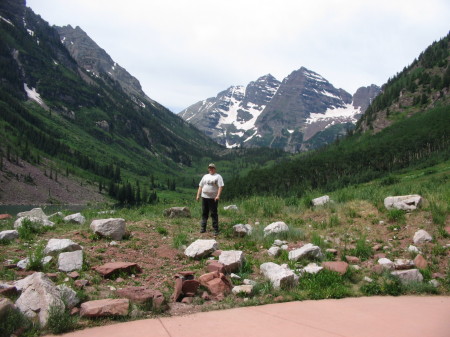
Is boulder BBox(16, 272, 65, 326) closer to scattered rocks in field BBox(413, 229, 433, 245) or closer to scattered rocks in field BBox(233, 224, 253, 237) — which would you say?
scattered rocks in field BBox(233, 224, 253, 237)

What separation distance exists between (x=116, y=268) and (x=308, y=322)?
4.60 metres

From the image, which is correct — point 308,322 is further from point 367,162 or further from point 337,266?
point 367,162

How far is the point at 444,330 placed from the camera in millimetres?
5609

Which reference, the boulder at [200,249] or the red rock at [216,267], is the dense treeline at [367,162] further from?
the red rock at [216,267]

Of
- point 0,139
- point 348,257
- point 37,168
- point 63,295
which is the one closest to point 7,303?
point 63,295

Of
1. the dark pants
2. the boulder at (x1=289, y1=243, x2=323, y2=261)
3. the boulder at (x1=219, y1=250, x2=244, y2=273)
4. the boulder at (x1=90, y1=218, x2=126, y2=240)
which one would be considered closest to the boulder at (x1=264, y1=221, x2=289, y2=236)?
the dark pants

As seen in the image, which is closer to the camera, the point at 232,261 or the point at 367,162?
the point at 232,261

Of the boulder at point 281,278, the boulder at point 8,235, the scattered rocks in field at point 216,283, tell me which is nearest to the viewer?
the scattered rocks in field at point 216,283

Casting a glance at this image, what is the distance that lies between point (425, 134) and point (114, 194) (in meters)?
165

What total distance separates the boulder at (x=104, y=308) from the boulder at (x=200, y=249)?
3.52 metres

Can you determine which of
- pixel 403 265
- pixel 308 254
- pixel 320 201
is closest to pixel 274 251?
pixel 308 254

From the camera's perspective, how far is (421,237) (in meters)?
10.4

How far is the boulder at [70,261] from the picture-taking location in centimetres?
801

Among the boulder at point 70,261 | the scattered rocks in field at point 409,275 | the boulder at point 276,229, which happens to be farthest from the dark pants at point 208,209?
the scattered rocks in field at point 409,275
